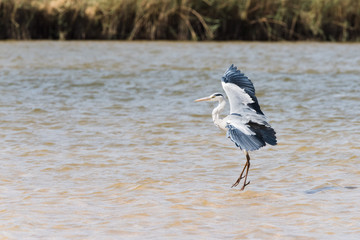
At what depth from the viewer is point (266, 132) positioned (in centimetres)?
579

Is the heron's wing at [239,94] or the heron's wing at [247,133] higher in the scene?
the heron's wing at [239,94]

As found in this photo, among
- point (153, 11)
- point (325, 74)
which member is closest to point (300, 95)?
point (325, 74)

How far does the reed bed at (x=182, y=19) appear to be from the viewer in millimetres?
22000

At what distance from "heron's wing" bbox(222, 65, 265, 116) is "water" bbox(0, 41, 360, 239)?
2.12 feet

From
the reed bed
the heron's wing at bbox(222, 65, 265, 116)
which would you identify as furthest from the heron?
the reed bed

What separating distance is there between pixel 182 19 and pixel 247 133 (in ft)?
55.8

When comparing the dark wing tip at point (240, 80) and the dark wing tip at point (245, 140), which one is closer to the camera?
the dark wing tip at point (245, 140)

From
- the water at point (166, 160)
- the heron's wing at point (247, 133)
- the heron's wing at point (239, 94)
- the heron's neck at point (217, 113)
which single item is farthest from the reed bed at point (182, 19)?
the heron's wing at point (247, 133)

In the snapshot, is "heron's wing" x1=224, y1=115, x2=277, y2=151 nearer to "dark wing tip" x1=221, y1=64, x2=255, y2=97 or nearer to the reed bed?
"dark wing tip" x1=221, y1=64, x2=255, y2=97

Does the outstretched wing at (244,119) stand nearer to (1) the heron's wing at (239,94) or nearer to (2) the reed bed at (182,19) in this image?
(1) the heron's wing at (239,94)

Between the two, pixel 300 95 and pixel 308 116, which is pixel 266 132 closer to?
pixel 308 116

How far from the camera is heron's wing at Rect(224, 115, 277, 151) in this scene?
5.60 m

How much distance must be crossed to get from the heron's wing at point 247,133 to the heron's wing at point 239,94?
0.12m

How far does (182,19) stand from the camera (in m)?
22.4
